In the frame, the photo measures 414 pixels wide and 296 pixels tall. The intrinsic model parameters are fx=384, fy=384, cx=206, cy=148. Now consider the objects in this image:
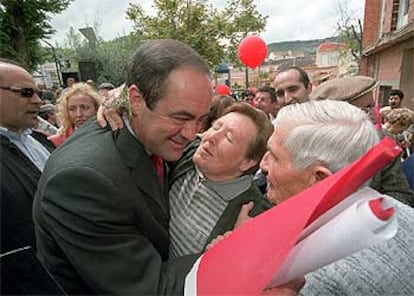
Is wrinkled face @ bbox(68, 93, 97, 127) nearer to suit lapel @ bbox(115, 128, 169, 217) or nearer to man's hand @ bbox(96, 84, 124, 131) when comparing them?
man's hand @ bbox(96, 84, 124, 131)

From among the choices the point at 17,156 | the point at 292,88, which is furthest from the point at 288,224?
the point at 292,88

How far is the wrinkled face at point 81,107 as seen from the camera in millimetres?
3809

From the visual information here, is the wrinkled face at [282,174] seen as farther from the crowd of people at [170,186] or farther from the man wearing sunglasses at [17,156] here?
the man wearing sunglasses at [17,156]

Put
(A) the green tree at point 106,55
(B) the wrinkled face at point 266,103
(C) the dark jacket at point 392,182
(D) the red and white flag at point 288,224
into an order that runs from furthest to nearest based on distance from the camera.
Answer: (A) the green tree at point 106,55
(B) the wrinkled face at point 266,103
(C) the dark jacket at point 392,182
(D) the red and white flag at point 288,224

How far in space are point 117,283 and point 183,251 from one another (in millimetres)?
435

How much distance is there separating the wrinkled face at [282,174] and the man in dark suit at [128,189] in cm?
29

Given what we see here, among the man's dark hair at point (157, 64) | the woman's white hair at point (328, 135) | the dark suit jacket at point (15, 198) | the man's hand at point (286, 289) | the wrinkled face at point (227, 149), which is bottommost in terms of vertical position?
the dark suit jacket at point (15, 198)

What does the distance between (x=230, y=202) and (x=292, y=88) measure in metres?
2.17

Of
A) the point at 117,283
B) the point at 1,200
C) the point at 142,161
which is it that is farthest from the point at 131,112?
the point at 1,200

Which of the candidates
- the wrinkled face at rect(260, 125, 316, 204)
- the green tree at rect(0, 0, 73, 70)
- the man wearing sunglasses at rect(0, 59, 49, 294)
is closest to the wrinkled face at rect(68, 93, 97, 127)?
the man wearing sunglasses at rect(0, 59, 49, 294)

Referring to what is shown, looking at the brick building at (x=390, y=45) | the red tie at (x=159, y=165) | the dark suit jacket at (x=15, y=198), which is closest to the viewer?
the red tie at (x=159, y=165)

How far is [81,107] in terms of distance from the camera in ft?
12.6

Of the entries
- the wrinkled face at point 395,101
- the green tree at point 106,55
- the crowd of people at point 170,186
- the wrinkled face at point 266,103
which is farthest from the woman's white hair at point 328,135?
the green tree at point 106,55

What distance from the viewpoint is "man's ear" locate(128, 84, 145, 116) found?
1344 mm
